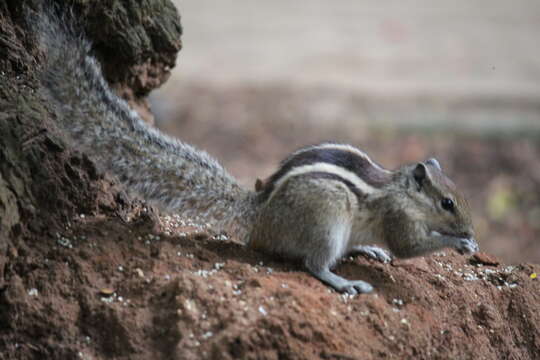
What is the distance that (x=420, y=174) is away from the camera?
3.98 m

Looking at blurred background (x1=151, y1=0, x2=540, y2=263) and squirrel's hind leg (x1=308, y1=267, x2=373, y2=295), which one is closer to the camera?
squirrel's hind leg (x1=308, y1=267, x2=373, y2=295)

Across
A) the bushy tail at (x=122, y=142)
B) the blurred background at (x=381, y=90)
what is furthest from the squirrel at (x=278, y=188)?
the blurred background at (x=381, y=90)

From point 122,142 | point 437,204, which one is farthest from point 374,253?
point 122,142

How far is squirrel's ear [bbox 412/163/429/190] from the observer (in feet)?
13.0

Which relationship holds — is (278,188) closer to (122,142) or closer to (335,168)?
(335,168)

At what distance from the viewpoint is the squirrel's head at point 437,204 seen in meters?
3.95

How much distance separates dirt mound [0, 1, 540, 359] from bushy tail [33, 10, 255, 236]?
6.3 inches

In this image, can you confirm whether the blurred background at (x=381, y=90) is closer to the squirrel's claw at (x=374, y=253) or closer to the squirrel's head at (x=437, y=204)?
the squirrel's claw at (x=374, y=253)

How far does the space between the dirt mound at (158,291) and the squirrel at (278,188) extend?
14 cm

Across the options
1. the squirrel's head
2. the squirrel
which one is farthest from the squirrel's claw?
the squirrel's head

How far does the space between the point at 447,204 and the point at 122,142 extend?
1.71 m

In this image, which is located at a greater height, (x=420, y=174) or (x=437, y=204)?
(x=420, y=174)

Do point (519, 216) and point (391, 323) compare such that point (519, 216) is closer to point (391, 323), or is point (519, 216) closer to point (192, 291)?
point (391, 323)

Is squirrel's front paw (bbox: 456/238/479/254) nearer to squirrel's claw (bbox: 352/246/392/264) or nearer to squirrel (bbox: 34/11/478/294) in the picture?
squirrel (bbox: 34/11/478/294)
